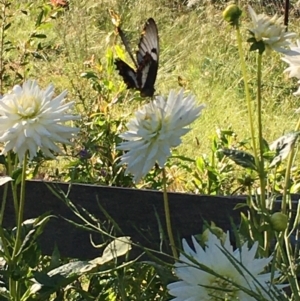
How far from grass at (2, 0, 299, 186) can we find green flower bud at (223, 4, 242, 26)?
1693 millimetres

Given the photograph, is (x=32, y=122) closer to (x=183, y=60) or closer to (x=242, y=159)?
(x=242, y=159)

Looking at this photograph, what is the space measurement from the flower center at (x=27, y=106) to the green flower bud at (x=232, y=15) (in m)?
0.25

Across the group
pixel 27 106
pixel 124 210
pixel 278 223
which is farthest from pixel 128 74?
pixel 278 223

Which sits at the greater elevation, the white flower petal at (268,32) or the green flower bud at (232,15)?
the green flower bud at (232,15)

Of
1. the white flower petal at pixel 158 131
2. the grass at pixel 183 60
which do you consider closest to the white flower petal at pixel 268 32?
the white flower petal at pixel 158 131

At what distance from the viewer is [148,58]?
1133 mm

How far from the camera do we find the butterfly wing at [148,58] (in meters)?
1.12

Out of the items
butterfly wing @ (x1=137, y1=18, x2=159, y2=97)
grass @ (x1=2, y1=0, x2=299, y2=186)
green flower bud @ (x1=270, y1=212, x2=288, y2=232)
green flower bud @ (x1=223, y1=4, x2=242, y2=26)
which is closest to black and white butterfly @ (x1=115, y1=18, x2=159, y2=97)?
butterfly wing @ (x1=137, y1=18, x2=159, y2=97)

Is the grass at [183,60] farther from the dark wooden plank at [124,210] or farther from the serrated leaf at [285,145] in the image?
the serrated leaf at [285,145]

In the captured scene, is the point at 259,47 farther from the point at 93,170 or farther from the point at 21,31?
the point at 21,31

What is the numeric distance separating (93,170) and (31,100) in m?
0.93

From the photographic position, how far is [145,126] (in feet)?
2.82

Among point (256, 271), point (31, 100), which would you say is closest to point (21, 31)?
point (31, 100)

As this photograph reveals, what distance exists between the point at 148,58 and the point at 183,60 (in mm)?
3143
